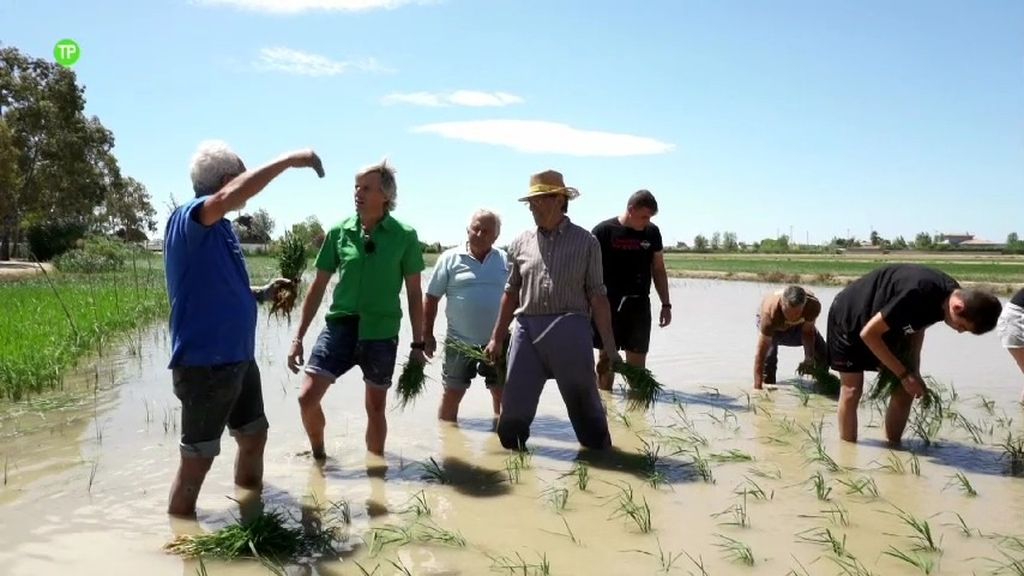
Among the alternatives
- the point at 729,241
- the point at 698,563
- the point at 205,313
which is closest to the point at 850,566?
the point at 698,563

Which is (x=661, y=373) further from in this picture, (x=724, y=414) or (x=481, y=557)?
(x=481, y=557)

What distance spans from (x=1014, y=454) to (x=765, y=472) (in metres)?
1.52

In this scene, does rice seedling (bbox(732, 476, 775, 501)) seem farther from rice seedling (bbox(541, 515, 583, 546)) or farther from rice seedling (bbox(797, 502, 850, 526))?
rice seedling (bbox(541, 515, 583, 546))

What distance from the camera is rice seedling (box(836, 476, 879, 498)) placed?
4.14 meters

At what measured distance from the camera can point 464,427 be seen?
590 centimetres

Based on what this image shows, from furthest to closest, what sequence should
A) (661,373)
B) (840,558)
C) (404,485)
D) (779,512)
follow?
(661,373)
(404,485)
(779,512)
(840,558)

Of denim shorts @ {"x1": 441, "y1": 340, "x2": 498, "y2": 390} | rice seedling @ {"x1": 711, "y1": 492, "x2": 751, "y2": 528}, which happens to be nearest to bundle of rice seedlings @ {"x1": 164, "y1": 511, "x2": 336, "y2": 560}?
rice seedling @ {"x1": 711, "y1": 492, "x2": 751, "y2": 528}

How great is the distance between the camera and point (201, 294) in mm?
3371

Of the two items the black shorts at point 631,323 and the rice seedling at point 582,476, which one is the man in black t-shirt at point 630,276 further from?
the rice seedling at point 582,476

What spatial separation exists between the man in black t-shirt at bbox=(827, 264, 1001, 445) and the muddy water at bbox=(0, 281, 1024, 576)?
36cm

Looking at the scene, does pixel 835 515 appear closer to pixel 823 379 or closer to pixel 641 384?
pixel 641 384

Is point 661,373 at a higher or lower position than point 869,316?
lower

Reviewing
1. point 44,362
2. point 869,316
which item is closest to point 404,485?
point 869,316

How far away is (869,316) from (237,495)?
150 inches
